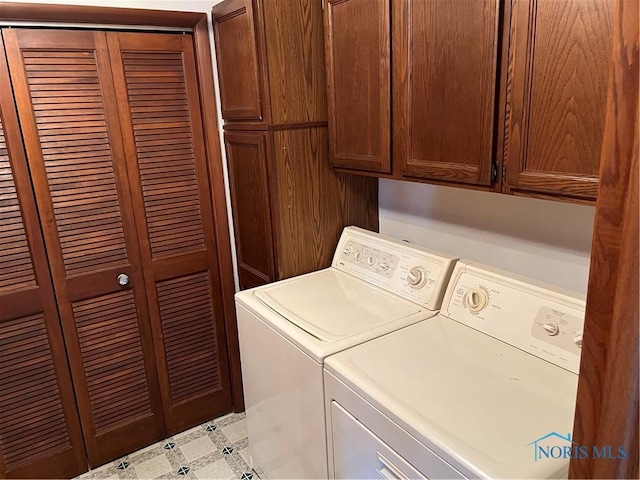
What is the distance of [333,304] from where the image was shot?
5.55 ft

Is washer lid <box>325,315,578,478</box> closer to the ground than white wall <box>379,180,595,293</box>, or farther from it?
closer to the ground

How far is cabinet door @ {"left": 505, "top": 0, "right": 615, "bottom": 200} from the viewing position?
100 centimetres

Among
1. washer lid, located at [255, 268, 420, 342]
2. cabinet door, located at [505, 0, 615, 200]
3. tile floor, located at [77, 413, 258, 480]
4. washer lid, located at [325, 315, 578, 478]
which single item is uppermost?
cabinet door, located at [505, 0, 615, 200]

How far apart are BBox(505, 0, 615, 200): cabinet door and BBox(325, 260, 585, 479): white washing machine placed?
359mm

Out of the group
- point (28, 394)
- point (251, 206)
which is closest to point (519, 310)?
point (251, 206)

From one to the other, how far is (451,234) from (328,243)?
0.53 m

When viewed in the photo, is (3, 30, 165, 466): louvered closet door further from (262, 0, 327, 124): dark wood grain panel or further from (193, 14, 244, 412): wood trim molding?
(262, 0, 327, 124): dark wood grain panel

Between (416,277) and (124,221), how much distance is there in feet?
4.13

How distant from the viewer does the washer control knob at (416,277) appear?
164cm

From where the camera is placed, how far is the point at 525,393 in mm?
1151

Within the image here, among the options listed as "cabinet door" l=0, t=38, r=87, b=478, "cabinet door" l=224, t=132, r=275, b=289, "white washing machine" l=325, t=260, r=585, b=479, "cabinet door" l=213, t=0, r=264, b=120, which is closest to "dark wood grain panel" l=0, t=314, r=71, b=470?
"cabinet door" l=0, t=38, r=87, b=478

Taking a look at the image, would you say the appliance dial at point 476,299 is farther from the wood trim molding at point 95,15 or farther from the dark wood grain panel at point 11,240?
the dark wood grain panel at point 11,240

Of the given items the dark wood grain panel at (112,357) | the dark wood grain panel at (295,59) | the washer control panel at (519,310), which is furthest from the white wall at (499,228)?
the dark wood grain panel at (112,357)

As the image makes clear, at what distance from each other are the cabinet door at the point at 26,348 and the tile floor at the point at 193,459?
0.71 ft
